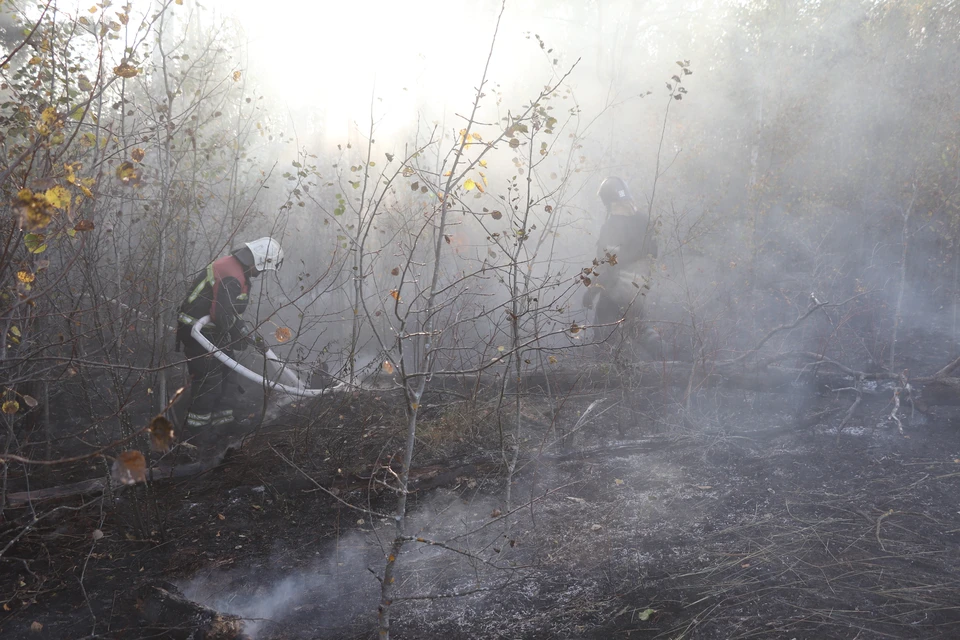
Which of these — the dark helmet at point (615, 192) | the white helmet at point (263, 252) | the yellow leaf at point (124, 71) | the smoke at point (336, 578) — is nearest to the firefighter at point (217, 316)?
the white helmet at point (263, 252)

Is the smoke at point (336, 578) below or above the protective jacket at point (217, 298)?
below

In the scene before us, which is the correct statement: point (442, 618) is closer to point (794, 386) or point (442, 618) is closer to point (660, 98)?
point (794, 386)

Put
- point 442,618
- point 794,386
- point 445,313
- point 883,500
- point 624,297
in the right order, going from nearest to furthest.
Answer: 1. point 442,618
2. point 883,500
3. point 794,386
4. point 624,297
5. point 445,313

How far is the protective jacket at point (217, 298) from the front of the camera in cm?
524

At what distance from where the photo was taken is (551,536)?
12.7ft

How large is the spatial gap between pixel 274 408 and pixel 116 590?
2820 mm

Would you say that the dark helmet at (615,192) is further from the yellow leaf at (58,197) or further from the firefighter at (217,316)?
the yellow leaf at (58,197)

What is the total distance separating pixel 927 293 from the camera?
9461mm

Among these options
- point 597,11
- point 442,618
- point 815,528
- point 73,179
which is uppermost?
point 597,11

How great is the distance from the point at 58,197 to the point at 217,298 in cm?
336

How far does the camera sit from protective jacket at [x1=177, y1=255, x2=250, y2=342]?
5.24 m

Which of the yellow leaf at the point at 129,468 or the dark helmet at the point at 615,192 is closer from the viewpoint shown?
the yellow leaf at the point at 129,468

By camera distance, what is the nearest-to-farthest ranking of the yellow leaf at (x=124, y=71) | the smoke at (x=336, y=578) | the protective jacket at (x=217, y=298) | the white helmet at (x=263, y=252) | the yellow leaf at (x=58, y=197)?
1. the yellow leaf at (x=58, y=197)
2. the yellow leaf at (x=124, y=71)
3. the smoke at (x=336, y=578)
4. the protective jacket at (x=217, y=298)
5. the white helmet at (x=263, y=252)

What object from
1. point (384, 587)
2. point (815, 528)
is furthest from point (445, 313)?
point (384, 587)
